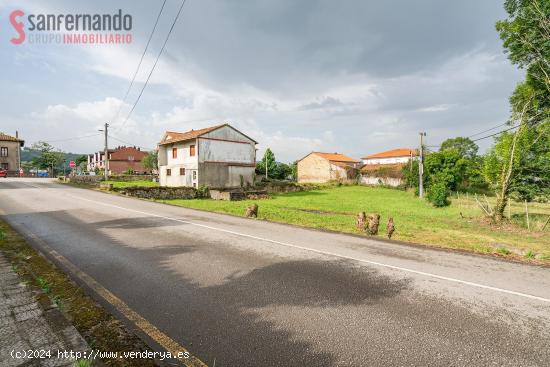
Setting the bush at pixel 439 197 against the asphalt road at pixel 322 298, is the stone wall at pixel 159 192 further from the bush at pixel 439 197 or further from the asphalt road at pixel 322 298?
the bush at pixel 439 197

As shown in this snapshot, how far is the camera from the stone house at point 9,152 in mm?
55656

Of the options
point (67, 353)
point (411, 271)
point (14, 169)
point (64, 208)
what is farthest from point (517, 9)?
point (14, 169)

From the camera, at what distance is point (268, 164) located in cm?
6203

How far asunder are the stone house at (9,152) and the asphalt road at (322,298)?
223ft

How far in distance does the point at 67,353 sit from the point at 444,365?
391 cm

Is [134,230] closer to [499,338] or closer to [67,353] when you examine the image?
[67,353]

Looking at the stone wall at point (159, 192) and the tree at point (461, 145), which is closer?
the stone wall at point (159, 192)

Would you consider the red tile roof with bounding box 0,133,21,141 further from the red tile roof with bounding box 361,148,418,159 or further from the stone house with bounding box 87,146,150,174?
the red tile roof with bounding box 361,148,418,159

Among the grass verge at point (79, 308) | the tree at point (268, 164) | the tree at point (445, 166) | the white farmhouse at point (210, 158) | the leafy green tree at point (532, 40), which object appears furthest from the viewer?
the tree at point (268, 164)

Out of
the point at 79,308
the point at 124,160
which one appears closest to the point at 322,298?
the point at 79,308

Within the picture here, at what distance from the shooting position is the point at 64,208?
1403 cm

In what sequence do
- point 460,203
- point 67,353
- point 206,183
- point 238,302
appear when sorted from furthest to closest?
1. point 206,183
2. point 460,203
3. point 238,302
4. point 67,353

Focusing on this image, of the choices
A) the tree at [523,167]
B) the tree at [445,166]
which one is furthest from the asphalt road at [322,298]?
the tree at [445,166]

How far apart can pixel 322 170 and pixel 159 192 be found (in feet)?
128
